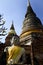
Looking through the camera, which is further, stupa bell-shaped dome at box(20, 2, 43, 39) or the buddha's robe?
stupa bell-shaped dome at box(20, 2, 43, 39)

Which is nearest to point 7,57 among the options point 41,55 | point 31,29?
point 41,55

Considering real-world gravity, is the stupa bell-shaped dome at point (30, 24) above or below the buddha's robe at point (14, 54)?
above

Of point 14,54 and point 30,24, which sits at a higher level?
point 30,24

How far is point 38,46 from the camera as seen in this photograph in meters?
22.9

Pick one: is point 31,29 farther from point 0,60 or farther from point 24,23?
point 0,60

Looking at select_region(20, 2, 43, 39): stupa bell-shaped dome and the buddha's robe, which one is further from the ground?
select_region(20, 2, 43, 39): stupa bell-shaped dome

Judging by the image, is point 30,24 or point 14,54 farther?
point 30,24

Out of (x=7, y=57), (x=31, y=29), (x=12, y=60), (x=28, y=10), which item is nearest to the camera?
(x=12, y=60)

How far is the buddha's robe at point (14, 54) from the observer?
6.64 metres

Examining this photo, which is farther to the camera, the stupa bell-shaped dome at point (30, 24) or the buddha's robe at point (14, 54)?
the stupa bell-shaped dome at point (30, 24)

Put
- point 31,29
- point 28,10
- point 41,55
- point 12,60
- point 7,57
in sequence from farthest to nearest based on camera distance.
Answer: point 28,10
point 31,29
point 41,55
point 7,57
point 12,60

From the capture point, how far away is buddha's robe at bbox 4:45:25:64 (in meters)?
6.64

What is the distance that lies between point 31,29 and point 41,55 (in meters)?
3.93

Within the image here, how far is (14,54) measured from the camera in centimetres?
678
